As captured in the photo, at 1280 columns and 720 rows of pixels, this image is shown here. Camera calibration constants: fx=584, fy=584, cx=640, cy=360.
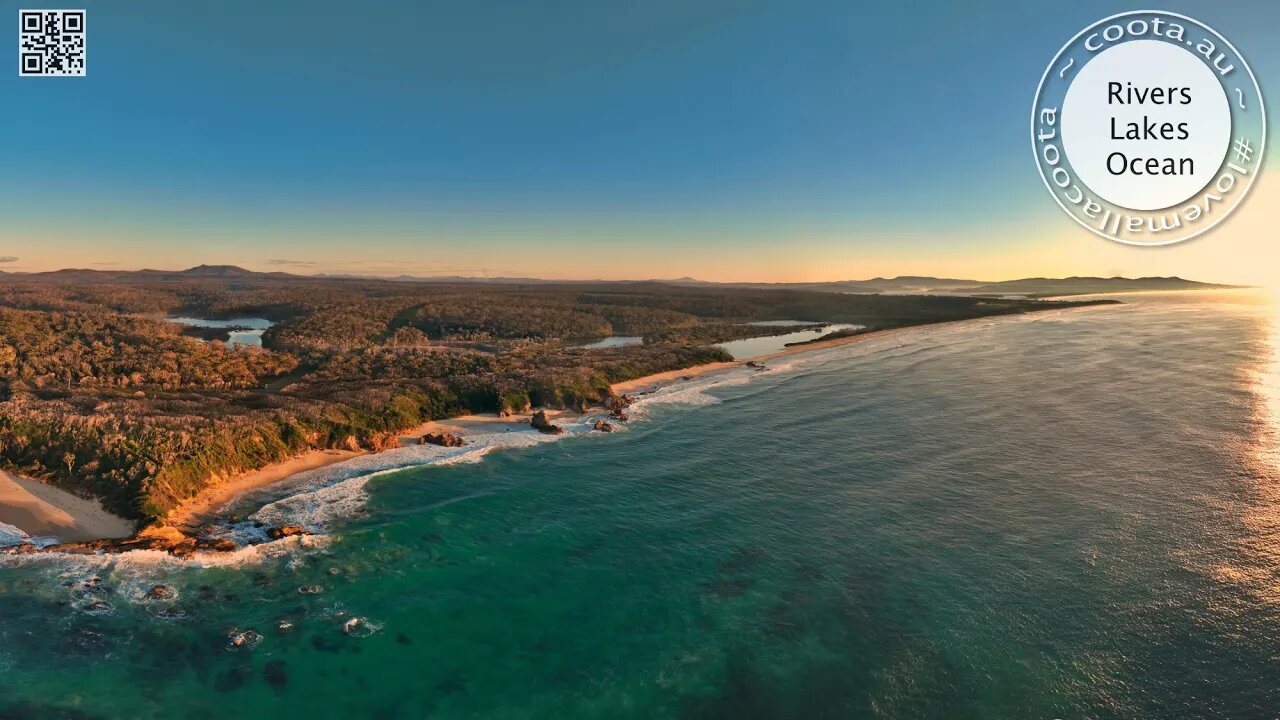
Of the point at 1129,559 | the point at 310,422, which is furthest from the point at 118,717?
the point at 1129,559

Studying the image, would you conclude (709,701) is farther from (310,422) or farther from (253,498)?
(310,422)

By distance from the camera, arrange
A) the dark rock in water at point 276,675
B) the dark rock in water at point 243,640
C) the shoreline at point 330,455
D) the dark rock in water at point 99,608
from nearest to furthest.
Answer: the dark rock in water at point 276,675 < the dark rock in water at point 243,640 < the dark rock in water at point 99,608 < the shoreline at point 330,455

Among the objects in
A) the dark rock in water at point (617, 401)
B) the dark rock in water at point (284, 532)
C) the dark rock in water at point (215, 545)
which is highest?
the dark rock in water at point (617, 401)

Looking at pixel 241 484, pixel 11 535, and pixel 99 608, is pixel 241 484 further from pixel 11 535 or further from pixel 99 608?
pixel 99 608

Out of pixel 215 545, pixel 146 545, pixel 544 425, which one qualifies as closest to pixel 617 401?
pixel 544 425

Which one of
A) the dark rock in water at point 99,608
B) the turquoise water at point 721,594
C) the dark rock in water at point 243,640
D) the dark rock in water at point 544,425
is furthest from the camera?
the dark rock in water at point 544,425

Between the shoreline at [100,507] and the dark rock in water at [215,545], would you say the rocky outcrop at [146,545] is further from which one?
the shoreline at [100,507]

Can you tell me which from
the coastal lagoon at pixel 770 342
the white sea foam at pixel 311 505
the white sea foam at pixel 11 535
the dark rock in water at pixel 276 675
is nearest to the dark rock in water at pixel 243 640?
the dark rock in water at pixel 276 675
